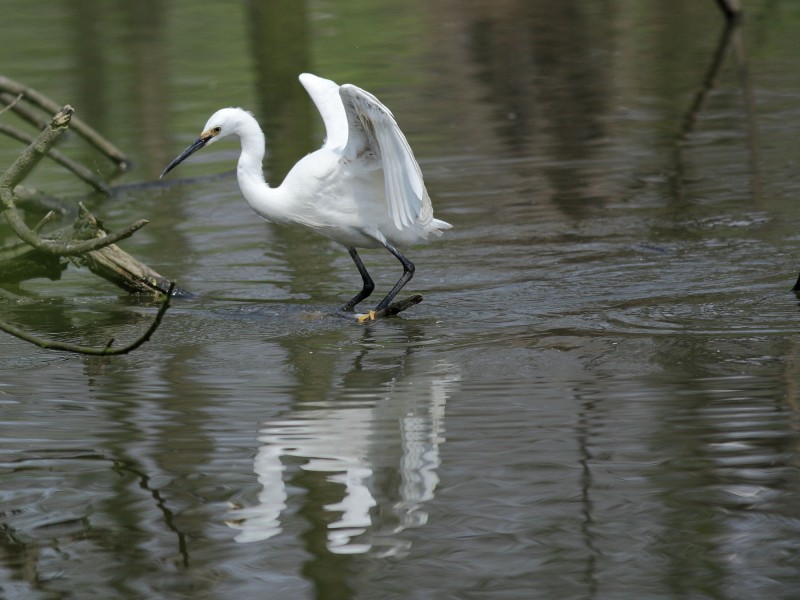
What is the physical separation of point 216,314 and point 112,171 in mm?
5243

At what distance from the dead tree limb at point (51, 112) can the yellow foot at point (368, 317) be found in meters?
3.09

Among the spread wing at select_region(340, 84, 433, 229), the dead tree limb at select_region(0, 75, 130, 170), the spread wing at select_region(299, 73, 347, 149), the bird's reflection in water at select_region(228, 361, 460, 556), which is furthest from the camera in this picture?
the dead tree limb at select_region(0, 75, 130, 170)

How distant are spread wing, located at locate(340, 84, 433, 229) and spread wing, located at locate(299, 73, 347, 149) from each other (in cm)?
31

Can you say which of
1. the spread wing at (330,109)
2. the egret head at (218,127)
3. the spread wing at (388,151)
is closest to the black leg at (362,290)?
the spread wing at (388,151)

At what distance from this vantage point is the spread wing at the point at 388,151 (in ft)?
20.3

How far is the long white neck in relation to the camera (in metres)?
7.03

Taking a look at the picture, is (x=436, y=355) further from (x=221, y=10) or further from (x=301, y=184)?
(x=221, y=10)

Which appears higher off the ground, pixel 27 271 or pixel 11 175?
pixel 11 175

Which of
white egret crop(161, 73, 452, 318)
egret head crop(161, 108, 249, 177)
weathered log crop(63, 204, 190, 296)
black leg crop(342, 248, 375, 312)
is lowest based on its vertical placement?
black leg crop(342, 248, 375, 312)

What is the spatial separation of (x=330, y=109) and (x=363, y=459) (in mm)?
3137

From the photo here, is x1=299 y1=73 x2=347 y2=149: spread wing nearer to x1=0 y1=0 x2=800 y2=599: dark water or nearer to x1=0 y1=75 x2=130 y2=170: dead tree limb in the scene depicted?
x1=0 y1=0 x2=800 y2=599: dark water

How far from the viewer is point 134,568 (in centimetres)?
390

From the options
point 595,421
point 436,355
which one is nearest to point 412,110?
point 436,355

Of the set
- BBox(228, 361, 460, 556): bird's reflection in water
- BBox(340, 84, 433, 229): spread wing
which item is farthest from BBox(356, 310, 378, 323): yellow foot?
BBox(228, 361, 460, 556): bird's reflection in water
